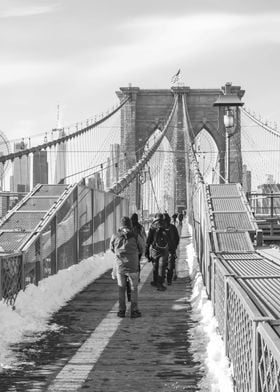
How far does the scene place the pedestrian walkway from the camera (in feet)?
18.8

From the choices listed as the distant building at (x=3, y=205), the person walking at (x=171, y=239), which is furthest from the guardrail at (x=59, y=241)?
the distant building at (x=3, y=205)

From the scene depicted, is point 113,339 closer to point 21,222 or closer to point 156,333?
point 156,333

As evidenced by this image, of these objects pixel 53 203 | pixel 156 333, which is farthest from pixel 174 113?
pixel 156 333

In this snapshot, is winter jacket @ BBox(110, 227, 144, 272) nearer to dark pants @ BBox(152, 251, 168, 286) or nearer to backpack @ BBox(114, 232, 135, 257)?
backpack @ BBox(114, 232, 135, 257)

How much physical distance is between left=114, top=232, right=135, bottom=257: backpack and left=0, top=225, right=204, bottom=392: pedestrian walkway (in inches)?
33.3

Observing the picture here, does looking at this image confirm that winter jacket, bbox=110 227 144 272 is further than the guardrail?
Yes

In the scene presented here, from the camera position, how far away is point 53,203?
1273 cm

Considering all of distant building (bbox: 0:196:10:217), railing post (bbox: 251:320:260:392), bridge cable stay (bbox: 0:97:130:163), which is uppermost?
bridge cable stay (bbox: 0:97:130:163)

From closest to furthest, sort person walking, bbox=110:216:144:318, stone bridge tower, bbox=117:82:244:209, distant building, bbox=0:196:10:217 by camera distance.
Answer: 1. person walking, bbox=110:216:144:318
2. distant building, bbox=0:196:10:217
3. stone bridge tower, bbox=117:82:244:209

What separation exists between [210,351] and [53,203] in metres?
6.68

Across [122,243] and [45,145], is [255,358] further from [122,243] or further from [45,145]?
[45,145]

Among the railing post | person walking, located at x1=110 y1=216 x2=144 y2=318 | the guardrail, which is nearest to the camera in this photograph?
the railing post

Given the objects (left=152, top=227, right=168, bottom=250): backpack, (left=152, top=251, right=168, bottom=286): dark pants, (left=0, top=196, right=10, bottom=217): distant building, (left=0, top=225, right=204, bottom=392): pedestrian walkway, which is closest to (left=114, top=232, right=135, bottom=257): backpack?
(left=0, top=225, right=204, bottom=392): pedestrian walkway

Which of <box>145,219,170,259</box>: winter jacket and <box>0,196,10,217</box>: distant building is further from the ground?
<box>0,196,10,217</box>: distant building
